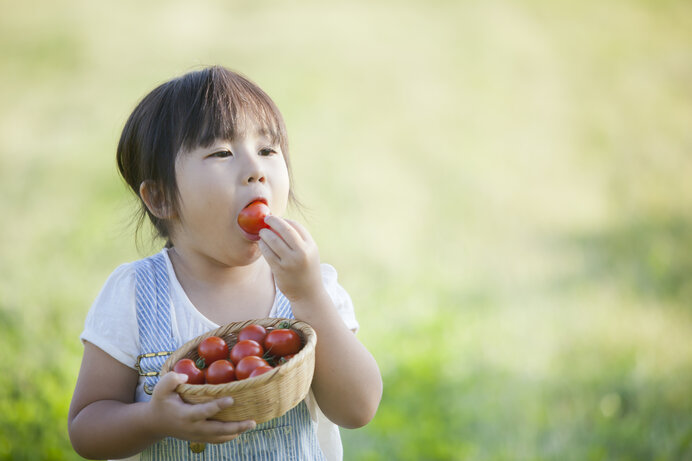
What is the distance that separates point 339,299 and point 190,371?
483 mm

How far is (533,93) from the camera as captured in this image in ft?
15.4

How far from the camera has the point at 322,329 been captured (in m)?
1.45

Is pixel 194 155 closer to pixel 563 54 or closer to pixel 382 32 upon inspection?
pixel 382 32

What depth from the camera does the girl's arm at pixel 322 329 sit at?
1.40 m

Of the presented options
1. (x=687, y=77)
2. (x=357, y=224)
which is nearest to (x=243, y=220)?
(x=357, y=224)

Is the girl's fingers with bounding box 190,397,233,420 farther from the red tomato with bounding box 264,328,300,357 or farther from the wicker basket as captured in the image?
the red tomato with bounding box 264,328,300,357

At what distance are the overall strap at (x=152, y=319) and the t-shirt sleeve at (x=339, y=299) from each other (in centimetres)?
37

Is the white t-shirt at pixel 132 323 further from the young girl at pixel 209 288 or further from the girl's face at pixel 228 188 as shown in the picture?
the girl's face at pixel 228 188

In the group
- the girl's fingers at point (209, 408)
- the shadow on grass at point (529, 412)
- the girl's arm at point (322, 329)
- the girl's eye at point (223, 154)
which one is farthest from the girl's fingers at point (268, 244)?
the shadow on grass at point (529, 412)

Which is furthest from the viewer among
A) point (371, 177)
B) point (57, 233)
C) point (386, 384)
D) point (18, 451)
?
point (371, 177)

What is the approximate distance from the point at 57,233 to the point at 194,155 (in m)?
2.55

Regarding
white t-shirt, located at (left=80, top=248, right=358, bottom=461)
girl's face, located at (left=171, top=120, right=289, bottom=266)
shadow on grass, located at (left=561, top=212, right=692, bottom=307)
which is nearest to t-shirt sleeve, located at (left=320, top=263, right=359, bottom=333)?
white t-shirt, located at (left=80, top=248, right=358, bottom=461)

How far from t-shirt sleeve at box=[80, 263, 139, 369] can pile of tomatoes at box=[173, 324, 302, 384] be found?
20 centimetres

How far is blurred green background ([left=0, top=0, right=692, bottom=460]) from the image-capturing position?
A: 9.57 ft
